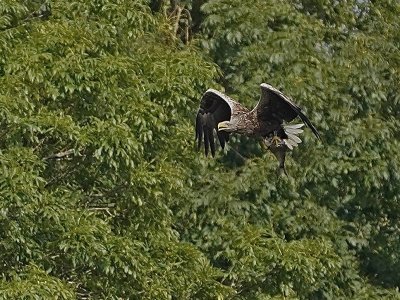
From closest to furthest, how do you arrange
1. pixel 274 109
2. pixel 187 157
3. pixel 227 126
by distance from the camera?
1. pixel 274 109
2. pixel 227 126
3. pixel 187 157

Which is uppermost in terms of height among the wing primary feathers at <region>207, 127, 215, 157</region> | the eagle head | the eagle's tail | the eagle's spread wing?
the eagle's tail

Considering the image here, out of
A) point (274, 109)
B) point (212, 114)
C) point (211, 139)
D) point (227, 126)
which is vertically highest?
point (274, 109)

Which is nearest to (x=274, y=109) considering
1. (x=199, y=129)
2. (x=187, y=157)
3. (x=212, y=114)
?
(x=212, y=114)

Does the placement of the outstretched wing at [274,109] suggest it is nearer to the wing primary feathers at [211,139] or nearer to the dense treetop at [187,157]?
the wing primary feathers at [211,139]

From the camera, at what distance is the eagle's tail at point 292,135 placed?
11.1 meters

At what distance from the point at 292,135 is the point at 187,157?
8.47ft

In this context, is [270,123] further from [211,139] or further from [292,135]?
[211,139]

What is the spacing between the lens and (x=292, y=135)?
11148 mm

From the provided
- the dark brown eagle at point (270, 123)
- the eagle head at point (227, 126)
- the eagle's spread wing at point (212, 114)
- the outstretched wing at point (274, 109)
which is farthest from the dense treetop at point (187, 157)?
the outstretched wing at point (274, 109)

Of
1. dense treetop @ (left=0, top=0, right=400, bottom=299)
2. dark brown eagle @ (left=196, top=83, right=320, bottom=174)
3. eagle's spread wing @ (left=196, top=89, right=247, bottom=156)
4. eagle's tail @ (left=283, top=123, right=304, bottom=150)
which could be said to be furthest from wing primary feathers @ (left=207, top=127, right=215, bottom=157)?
eagle's tail @ (left=283, top=123, right=304, bottom=150)

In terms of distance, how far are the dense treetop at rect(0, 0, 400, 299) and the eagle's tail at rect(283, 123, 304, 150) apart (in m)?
1.49

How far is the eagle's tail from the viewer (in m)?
11.1

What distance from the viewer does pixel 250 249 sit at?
14.3m

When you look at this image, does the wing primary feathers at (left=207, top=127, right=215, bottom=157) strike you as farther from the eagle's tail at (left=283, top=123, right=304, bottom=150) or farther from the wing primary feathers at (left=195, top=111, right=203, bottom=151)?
the eagle's tail at (left=283, top=123, right=304, bottom=150)
